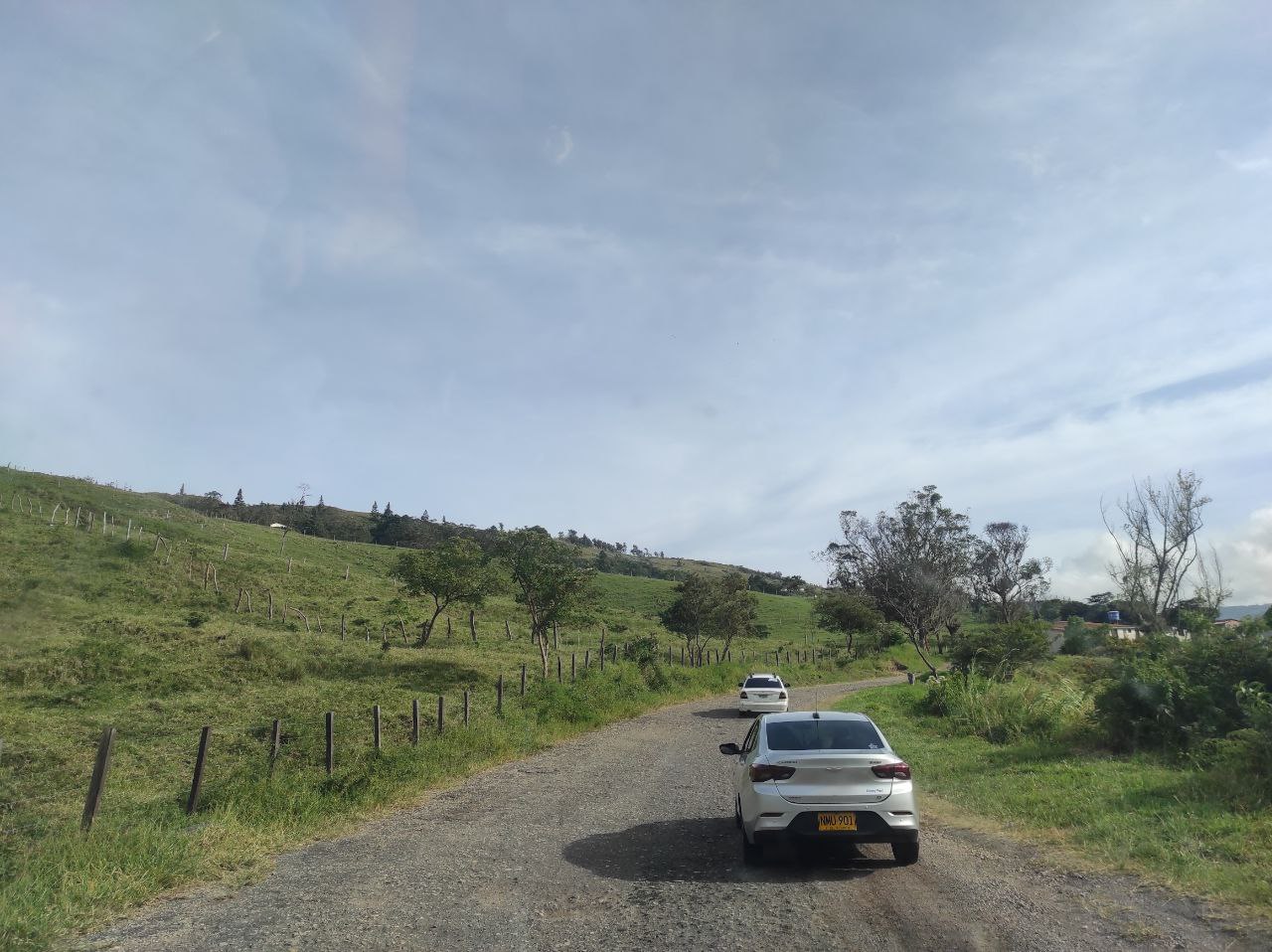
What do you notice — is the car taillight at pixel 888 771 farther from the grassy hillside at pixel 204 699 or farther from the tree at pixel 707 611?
the tree at pixel 707 611

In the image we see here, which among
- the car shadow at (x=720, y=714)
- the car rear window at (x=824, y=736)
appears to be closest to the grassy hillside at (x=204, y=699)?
the car shadow at (x=720, y=714)

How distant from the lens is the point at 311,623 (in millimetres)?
40062

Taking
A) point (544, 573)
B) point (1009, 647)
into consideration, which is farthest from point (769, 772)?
point (544, 573)

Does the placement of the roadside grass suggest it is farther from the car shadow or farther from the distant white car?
the distant white car

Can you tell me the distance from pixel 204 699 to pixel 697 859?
64.2 feet

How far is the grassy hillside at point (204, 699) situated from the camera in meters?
8.30

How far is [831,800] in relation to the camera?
766 centimetres

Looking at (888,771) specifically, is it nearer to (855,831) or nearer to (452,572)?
(855,831)

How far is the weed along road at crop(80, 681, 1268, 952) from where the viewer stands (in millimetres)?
5910

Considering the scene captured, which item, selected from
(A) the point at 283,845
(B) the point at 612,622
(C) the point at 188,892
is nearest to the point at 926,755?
(A) the point at 283,845

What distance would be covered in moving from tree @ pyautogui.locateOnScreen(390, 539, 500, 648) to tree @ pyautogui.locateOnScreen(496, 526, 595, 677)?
210 inches

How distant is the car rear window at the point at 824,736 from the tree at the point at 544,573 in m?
21.3

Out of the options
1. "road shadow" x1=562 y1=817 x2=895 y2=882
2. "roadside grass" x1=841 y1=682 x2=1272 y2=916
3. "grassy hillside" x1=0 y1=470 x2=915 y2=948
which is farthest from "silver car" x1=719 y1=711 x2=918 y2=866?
"grassy hillside" x1=0 y1=470 x2=915 y2=948

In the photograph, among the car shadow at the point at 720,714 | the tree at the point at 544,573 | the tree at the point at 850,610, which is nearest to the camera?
the car shadow at the point at 720,714
